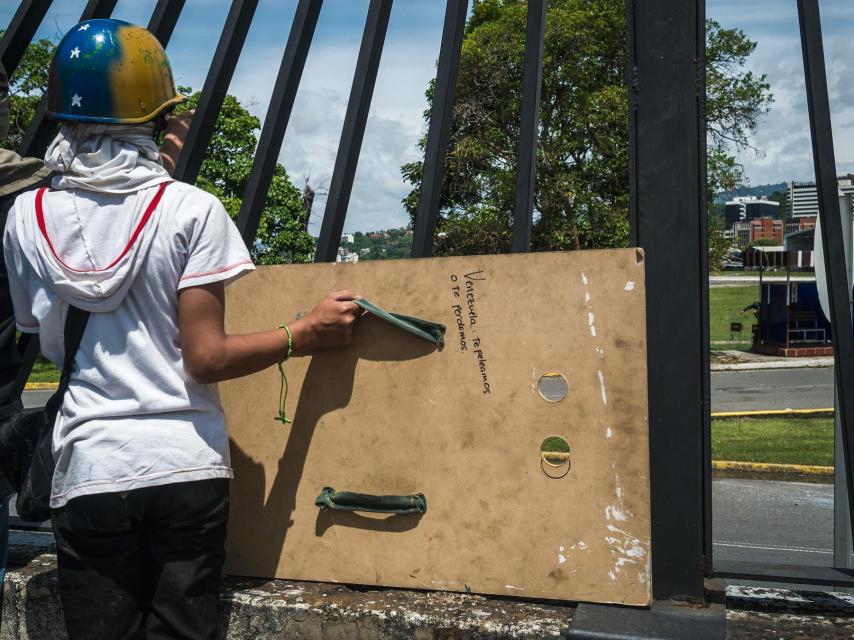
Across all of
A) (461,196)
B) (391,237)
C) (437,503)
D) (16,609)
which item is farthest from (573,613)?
(461,196)

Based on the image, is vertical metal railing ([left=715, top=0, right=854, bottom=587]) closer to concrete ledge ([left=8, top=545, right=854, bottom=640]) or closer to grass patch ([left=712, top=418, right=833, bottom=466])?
concrete ledge ([left=8, top=545, right=854, bottom=640])

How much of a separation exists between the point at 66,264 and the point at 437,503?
0.82 meters

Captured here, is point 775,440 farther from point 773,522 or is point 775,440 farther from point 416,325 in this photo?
point 416,325

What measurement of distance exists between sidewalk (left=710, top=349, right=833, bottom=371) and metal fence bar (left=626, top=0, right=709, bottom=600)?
Result: 54.5 ft

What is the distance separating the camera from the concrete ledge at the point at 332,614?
5.75ft

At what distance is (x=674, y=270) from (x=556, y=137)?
18.0 m

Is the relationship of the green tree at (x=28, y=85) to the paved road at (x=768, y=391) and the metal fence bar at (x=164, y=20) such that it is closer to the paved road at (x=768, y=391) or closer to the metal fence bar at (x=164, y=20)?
the paved road at (x=768, y=391)

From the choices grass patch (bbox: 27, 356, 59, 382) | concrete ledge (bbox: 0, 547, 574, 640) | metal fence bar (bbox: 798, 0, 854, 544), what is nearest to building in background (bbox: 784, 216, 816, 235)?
metal fence bar (bbox: 798, 0, 854, 544)

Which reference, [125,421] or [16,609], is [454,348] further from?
[16,609]

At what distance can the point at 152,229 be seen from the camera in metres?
1.62

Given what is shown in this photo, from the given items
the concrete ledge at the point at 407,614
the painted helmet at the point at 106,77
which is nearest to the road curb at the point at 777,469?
the concrete ledge at the point at 407,614

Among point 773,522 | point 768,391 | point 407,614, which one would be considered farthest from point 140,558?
point 768,391

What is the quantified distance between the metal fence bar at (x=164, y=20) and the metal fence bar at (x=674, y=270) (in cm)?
134

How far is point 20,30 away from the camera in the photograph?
9.35 ft
